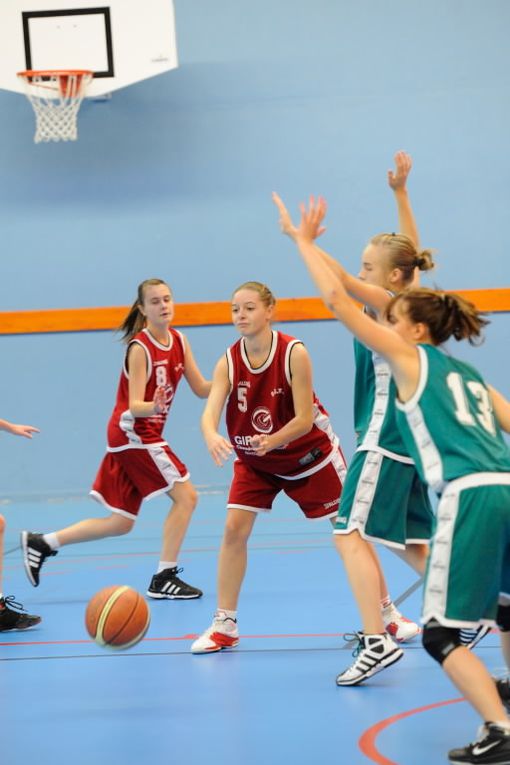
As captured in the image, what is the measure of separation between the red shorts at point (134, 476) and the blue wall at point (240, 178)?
12.1 ft

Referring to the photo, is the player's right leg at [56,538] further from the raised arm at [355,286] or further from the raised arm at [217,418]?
the raised arm at [355,286]

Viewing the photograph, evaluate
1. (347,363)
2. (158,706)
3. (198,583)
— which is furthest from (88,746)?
(347,363)

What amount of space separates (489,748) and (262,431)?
6.75ft

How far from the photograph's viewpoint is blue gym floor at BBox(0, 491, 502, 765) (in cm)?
318

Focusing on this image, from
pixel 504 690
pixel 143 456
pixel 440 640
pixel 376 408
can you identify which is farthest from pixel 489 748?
pixel 143 456

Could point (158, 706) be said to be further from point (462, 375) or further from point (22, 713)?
point (462, 375)

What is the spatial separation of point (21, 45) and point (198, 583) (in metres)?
5.26

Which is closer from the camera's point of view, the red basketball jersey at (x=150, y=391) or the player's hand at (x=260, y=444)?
Result: the player's hand at (x=260, y=444)

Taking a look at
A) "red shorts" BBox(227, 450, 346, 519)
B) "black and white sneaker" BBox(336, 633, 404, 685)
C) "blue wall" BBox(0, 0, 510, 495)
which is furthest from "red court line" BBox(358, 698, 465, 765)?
"blue wall" BBox(0, 0, 510, 495)

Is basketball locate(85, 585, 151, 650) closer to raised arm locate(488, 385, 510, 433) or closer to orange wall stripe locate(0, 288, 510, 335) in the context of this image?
raised arm locate(488, 385, 510, 433)

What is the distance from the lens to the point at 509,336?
9406 millimetres

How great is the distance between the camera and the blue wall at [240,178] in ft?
30.8

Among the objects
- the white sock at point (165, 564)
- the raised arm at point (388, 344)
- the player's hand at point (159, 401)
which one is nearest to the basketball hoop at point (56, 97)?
the player's hand at point (159, 401)

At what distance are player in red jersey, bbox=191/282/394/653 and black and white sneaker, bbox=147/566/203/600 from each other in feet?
3.24
